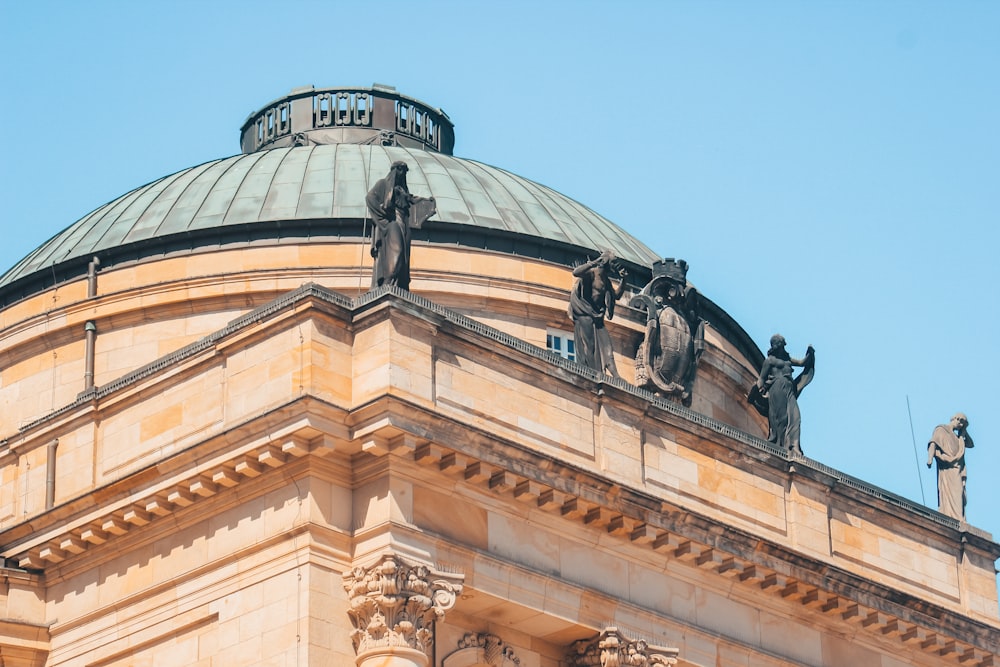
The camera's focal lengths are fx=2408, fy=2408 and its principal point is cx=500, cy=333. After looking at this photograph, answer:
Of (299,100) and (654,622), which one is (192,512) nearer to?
(654,622)

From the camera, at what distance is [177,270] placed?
48906 millimetres

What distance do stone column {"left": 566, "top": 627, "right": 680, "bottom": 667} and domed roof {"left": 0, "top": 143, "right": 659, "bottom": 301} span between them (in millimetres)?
13064

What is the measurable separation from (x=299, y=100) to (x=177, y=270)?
9537 millimetres

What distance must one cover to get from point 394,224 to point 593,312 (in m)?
4.72

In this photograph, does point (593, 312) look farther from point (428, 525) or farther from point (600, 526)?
point (428, 525)

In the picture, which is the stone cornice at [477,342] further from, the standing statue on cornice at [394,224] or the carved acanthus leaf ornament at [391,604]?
the carved acanthus leaf ornament at [391,604]

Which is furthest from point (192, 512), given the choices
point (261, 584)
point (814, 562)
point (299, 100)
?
point (299, 100)

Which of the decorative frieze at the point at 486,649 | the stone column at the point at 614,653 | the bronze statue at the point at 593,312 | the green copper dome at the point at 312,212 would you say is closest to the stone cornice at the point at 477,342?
the bronze statue at the point at 593,312

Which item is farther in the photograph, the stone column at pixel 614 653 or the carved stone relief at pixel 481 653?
the stone column at pixel 614 653

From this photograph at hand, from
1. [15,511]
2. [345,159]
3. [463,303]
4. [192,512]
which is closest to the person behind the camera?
[192,512]

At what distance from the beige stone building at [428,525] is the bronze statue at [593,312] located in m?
1.00

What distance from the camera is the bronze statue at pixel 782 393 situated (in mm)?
43625

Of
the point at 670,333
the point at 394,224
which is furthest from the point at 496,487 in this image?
the point at 670,333

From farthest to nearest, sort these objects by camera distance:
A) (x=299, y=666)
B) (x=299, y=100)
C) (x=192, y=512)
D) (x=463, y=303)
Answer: (x=299, y=100) → (x=463, y=303) → (x=192, y=512) → (x=299, y=666)
